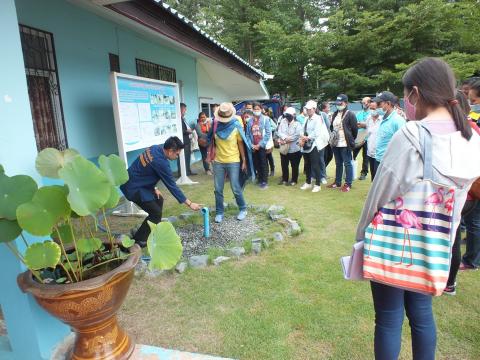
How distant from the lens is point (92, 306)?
1.69 meters

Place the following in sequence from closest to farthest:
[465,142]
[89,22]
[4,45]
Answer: [465,142] → [4,45] → [89,22]

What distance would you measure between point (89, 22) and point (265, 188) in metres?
4.46

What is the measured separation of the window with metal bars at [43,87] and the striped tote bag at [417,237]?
4.47m

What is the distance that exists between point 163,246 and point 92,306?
47 centimetres

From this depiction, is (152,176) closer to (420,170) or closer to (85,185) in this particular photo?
(85,185)

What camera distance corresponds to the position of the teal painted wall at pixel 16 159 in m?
1.79

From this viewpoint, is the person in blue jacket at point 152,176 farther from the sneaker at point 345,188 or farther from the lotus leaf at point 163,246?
the sneaker at point 345,188

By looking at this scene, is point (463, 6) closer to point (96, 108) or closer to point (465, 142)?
point (96, 108)

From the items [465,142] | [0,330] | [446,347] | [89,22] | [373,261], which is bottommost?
[446,347]

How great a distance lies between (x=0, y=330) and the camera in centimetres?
241

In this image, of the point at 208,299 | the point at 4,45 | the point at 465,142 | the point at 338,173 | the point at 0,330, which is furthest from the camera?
the point at 338,173

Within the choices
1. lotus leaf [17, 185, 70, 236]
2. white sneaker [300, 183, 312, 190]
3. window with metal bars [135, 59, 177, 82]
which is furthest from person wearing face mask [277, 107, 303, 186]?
lotus leaf [17, 185, 70, 236]

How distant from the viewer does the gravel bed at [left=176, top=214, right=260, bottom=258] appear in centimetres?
390

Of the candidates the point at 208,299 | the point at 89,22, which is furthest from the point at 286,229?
the point at 89,22
